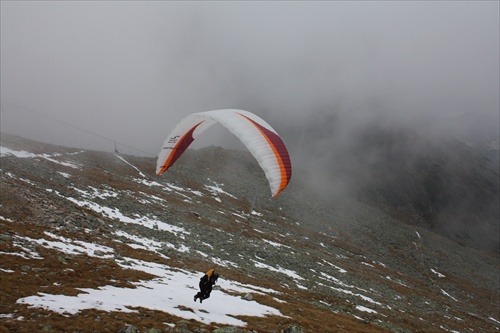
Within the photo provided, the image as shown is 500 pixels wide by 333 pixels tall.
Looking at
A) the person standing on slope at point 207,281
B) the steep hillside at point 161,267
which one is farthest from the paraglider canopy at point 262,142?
the steep hillside at point 161,267

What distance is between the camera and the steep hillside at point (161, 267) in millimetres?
9891

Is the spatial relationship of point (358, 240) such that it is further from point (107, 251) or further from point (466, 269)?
point (107, 251)

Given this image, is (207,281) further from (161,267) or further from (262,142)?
(161,267)

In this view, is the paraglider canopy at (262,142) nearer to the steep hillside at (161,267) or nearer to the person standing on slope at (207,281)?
the person standing on slope at (207,281)

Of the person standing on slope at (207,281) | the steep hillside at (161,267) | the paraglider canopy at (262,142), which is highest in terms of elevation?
the paraglider canopy at (262,142)

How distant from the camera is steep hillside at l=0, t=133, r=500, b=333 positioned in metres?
9.89

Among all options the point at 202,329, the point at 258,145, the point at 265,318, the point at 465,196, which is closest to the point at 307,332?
the point at 265,318

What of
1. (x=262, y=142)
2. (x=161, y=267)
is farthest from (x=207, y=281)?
(x=161, y=267)

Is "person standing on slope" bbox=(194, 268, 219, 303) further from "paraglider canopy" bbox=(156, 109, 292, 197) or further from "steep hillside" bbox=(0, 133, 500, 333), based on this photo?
"paraglider canopy" bbox=(156, 109, 292, 197)

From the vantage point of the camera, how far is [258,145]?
1323cm

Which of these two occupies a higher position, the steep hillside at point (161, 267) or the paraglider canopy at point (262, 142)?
the paraglider canopy at point (262, 142)

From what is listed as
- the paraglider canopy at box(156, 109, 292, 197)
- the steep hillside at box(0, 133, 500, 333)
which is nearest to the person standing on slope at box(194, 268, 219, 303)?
the steep hillside at box(0, 133, 500, 333)

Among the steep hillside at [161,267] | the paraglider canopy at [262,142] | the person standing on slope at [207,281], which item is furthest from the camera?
the paraglider canopy at [262,142]

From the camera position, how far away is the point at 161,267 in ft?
60.2
